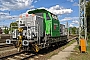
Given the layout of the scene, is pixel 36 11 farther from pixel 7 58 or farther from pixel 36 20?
pixel 7 58

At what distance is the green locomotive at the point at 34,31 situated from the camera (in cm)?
1275

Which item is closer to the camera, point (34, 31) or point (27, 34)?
point (27, 34)

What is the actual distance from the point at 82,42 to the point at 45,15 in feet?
13.9

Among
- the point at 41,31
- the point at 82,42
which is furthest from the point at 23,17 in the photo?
the point at 82,42

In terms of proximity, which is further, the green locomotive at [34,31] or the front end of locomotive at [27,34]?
the green locomotive at [34,31]

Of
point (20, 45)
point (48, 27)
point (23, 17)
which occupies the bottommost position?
point (20, 45)

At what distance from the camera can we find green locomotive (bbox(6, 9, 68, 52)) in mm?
12750

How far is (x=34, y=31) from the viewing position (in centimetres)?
1346

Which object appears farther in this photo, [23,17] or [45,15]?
[45,15]

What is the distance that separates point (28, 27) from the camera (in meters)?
13.7

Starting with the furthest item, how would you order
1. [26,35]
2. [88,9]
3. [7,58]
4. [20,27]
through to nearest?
[88,9]
[20,27]
[26,35]
[7,58]

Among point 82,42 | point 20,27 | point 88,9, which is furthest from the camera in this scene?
point 88,9

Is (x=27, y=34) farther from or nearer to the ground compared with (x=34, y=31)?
nearer to the ground

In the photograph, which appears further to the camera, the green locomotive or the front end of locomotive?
the green locomotive
